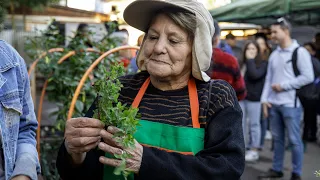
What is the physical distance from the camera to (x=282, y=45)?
5.54 meters

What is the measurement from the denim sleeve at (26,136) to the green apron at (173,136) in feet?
1.18

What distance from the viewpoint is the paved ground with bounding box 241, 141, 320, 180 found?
6090 millimetres

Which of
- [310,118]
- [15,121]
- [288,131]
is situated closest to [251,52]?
[288,131]

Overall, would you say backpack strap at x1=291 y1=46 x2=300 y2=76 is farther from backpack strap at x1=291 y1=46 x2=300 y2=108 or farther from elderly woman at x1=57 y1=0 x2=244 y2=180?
elderly woman at x1=57 y1=0 x2=244 y2=180

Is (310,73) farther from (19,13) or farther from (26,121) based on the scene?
(19,13)

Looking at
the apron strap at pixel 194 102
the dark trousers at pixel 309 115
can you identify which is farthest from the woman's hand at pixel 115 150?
the dark trousers at pixel 309 115

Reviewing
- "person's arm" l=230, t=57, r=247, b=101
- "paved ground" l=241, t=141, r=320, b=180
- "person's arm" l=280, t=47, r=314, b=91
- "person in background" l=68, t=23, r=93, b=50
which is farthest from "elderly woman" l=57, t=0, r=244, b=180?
"paved ground" l=241, t=141, r=320, b=180

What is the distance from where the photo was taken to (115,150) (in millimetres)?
1697

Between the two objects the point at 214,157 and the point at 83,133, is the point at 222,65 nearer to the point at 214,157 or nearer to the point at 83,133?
the point at 214,157

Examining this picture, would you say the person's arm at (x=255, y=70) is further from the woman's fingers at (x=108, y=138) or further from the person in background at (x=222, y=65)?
the woman's fingers at (x=108, y=138)

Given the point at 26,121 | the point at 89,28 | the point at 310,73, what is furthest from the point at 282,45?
the point at 26,121

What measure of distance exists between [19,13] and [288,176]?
12.7 metres

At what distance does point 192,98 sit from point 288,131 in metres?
3.74

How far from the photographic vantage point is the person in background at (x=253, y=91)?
7008 millimetres
